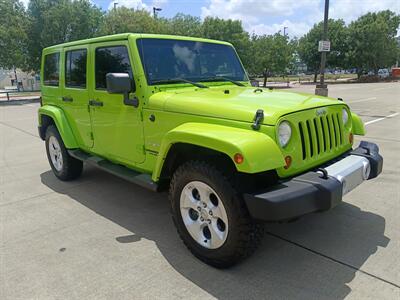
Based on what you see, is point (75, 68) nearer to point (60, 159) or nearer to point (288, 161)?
point (60, 159)

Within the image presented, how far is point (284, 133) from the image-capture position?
272cm

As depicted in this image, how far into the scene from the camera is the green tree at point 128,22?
27.3 metres

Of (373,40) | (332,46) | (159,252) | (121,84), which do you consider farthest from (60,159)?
(373,40)

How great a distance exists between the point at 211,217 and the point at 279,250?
80 centimetres

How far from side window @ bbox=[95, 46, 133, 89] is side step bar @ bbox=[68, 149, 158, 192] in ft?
3.08

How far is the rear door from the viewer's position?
14.7ft

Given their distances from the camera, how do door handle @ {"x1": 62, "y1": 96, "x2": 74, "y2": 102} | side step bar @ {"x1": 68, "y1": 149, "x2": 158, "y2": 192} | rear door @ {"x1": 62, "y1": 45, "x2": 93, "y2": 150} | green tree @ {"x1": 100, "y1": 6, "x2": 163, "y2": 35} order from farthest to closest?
1. green tree @ {"x1": 100, "y1": 6, "x2": 163, "y2": 35}
2. door handle @ {"x1": 62, "y1": 96, "x2": 74, "y2": 102}
3. rear door @ {"x1": 62, "y1": 45, "x2": 93, "y2": 150}
4. side step bar @ {"x1": 68, "y1": 149, "x2": 158, "y2": 192}

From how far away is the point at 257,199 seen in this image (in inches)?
97.8

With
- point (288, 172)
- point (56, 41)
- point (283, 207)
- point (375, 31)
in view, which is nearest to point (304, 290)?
point (283, 207)

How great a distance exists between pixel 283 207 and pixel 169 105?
1452 mm

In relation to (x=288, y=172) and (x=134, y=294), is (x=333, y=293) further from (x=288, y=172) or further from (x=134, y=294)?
(x=134, y=294)

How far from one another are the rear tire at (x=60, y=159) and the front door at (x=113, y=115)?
2.99 feet

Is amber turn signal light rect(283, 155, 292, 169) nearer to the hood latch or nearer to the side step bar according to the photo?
the hood latch

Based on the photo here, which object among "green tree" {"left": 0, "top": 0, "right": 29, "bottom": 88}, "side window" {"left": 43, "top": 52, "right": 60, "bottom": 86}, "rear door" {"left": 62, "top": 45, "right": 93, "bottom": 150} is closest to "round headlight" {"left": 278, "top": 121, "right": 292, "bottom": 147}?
"rear door" {"left": 62, "top": 45, "right": 93, "bottom": 150}
